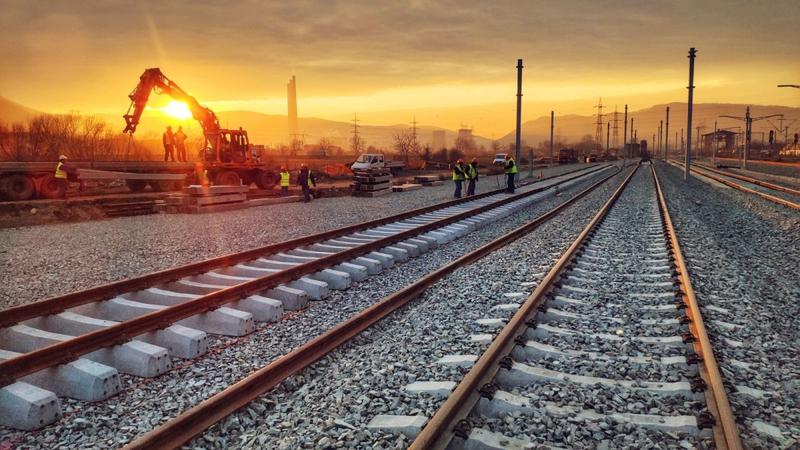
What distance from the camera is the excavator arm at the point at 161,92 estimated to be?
78.2ft

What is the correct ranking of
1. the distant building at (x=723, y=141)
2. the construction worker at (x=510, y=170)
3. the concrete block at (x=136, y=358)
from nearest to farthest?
the concrete block at (x=136, y=358)
the construction worker at (x=510, y=170)
the distant building at (x=723, y=141)

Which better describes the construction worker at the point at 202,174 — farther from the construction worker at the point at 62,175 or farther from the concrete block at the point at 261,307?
the concrete block at the point at 261,307

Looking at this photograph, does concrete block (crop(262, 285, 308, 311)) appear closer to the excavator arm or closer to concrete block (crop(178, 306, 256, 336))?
concrete block (crop(178, 306, 256, 336))

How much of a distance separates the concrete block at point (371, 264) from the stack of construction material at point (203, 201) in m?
11.5

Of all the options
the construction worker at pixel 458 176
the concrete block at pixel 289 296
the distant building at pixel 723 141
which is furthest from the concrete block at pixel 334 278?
the distant building at pixel 723 141

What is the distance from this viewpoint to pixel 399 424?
3908 mm

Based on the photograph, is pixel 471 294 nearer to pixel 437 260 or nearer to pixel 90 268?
pixel 437 260

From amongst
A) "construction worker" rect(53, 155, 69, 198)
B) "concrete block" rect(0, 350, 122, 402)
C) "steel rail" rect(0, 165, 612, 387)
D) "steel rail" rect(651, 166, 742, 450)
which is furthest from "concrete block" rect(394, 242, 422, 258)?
"construction worker" rect(53, 155, 69, 198)

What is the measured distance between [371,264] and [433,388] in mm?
4825

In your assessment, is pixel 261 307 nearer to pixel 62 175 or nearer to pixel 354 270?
pixel 354 270

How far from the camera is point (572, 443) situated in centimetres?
366

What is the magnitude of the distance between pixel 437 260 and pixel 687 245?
17.4 ft

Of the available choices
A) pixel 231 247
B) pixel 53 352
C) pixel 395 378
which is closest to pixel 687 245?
pixel 395 378

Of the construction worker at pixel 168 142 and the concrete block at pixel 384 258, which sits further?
the construction worker at pixel 168 142
